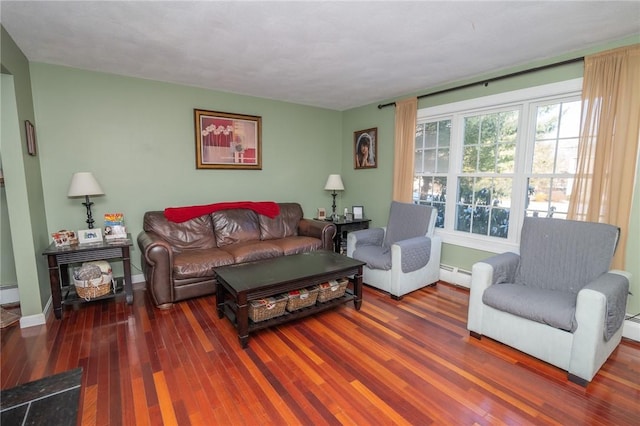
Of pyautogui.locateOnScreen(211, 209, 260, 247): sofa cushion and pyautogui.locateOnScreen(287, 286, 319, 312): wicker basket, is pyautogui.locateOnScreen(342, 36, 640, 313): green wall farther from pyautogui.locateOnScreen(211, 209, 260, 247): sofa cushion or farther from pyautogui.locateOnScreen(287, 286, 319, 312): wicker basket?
pyautogui.locateOnScreen(287, 286, 319, 312): wicker basket

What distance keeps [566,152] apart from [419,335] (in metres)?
2.14

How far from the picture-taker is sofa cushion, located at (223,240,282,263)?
3.25m

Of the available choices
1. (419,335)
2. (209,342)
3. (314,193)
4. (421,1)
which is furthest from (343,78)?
(209,342)

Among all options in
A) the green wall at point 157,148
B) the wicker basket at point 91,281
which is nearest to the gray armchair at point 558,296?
the green wall at point 157,148

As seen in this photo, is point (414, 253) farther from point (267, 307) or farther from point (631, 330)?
point (631, 330)

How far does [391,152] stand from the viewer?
4.24m

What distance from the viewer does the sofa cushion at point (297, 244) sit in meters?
3.55

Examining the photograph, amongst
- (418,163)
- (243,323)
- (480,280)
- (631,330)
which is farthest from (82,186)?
(631,330)

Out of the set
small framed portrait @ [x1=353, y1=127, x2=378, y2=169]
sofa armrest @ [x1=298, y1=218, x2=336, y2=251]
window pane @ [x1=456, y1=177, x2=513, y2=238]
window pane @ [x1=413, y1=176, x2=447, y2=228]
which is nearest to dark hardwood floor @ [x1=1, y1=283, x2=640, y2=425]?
window pane @ [x1=456, y1=177, x2=513, y2=238]

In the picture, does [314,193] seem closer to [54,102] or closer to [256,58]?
[256,58]

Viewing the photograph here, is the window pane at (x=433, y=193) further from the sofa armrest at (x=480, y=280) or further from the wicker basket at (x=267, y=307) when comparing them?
the wicker basket at (x=267, y=307)

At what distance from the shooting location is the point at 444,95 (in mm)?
3557

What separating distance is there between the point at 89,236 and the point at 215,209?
1297 millimetres

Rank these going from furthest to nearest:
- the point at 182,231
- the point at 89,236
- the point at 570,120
Answer: the point at 182,231, the point at 89,236, the point at 570,120
